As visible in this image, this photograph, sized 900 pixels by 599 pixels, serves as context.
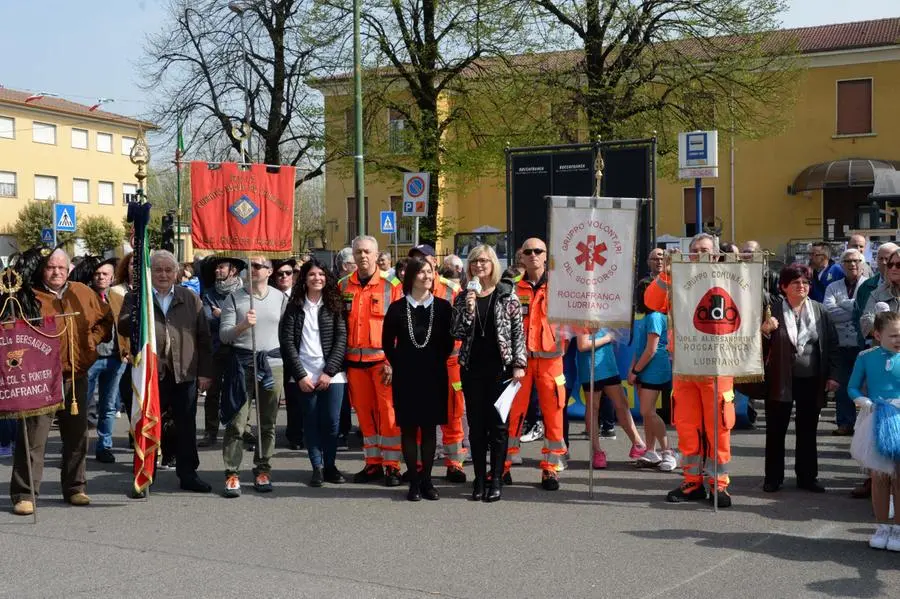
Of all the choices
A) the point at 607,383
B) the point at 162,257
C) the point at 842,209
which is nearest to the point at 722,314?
the point at 607,383

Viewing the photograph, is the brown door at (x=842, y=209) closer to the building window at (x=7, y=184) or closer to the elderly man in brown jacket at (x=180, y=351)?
the elderly man in brown jacket at (x=180, y=351)

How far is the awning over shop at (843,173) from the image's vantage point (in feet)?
127

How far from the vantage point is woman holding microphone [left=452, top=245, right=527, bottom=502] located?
802 centimetres

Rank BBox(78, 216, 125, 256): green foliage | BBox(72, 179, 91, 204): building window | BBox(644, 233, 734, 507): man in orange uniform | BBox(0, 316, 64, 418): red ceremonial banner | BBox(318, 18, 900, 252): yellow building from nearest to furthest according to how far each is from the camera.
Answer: BBox(0, 316, 64, 418): red ceremonial banner → BBox(644, 233, 734, 507): man in orange uniform → BBox(318, 18, 900, 252): yellow building → BBox(78, 216, 125, 256): green foliage → BBox(72, 179, 91, 204): building window

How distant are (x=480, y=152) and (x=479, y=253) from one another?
1780cm

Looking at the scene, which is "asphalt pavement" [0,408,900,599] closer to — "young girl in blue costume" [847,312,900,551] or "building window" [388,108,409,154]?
"young girl in blue costume" [847,312,900,551]

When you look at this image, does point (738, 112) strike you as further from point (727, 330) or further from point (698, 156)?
point (727, 330)

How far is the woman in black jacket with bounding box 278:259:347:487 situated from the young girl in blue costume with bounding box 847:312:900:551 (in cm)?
400

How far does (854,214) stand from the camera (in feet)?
132

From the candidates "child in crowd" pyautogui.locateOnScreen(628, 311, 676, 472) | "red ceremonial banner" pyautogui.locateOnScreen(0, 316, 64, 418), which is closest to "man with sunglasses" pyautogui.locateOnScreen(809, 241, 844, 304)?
"child in crowd" pyautogui.locateOnScreen(628, 311, 676, 472)

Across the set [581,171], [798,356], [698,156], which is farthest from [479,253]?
[698,156]

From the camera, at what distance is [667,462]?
9.28 meters

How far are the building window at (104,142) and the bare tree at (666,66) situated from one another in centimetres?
4550

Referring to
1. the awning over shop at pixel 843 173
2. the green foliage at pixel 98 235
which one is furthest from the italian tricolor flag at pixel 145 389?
the green foliage at pixel 98 235
